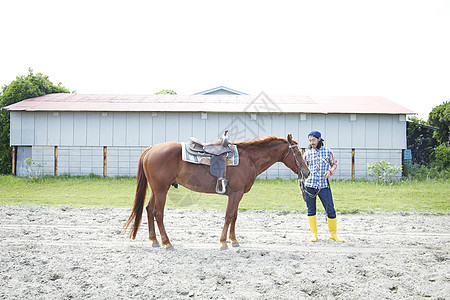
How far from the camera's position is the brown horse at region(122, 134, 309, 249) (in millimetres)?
4922

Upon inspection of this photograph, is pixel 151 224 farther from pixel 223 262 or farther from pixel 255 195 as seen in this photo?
pixel 255 195

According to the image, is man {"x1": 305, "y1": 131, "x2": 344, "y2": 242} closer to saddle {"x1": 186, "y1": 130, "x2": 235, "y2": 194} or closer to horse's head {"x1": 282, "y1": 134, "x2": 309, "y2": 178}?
horse's head {"x1": 282, "y1": 134, "x2": 309, "y2": 178}

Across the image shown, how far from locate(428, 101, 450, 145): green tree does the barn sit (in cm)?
671

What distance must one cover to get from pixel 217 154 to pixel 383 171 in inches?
420

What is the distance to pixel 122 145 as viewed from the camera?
14922mm

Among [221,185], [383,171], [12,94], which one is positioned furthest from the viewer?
[12,94]

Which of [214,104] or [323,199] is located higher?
[214,104]

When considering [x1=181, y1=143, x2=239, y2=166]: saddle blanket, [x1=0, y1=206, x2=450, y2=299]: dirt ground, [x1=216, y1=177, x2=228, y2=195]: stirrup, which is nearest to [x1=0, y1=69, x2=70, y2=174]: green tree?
[x1=0, y1=206, x2=450, y2=299]: dirt ground

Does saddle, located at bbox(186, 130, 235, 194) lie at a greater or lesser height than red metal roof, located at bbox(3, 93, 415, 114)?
lesser

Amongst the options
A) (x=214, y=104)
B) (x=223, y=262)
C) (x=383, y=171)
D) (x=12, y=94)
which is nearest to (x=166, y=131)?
(x=214, y=104)

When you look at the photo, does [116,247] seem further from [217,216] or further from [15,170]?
[15,170]

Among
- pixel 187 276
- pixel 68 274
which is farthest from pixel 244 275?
pixel 68 274

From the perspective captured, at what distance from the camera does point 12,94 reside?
1852cm

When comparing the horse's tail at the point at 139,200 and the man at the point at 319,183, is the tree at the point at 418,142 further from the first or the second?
the horse's tail at the point at 139,200
